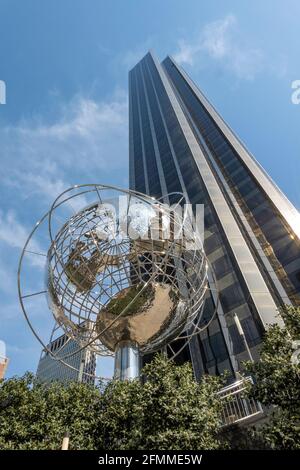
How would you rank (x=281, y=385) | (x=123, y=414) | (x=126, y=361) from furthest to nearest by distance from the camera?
(x=126, y=361) → (x=123, y=414) → (x=281, y=385)

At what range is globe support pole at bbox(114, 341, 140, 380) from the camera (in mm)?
9945

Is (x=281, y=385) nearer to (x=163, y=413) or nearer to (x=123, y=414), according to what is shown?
(x=163, y=413)

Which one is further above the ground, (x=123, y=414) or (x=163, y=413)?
(x=123, y=414)

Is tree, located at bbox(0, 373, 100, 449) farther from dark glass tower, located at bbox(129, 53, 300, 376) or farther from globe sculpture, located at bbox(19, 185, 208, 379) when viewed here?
dark glass tower, located at bbox(129, 53, 300, 376)

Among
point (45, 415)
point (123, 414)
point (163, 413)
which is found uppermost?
point (45, 415)

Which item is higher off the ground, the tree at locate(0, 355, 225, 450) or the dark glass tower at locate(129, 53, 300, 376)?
the dark glass tower at locate(129, 53, 300, 376)

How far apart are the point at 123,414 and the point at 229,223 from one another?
2034cm

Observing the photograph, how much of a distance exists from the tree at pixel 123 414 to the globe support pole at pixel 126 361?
258mm

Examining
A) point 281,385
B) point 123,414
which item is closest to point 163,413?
point 123,414

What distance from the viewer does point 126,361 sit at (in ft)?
33.1

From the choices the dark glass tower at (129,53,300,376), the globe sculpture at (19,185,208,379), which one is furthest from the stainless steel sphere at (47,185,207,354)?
→ the dark glass tower at (129,53,300,376)

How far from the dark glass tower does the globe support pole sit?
5774 millimetres

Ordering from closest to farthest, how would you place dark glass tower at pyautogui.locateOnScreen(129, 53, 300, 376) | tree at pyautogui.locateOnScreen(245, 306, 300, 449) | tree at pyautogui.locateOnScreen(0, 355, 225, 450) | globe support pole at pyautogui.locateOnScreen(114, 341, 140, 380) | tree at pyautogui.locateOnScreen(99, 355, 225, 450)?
tree at pyautogui.locateOnScreen(245, 306, 300, 449) → tree at pyautogui.locateOnScreen(99, 355, 225, 450) → tree at pyautogui.locateOnScreen(0, 355, 225, 450) → globe support pole at pyautogui.locateOnScreen(114, 341, 140, 380) → dark glass tower at pyautogui.locateOnScreen(129, 53, 300, 376)

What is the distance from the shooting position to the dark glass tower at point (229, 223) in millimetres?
21234
